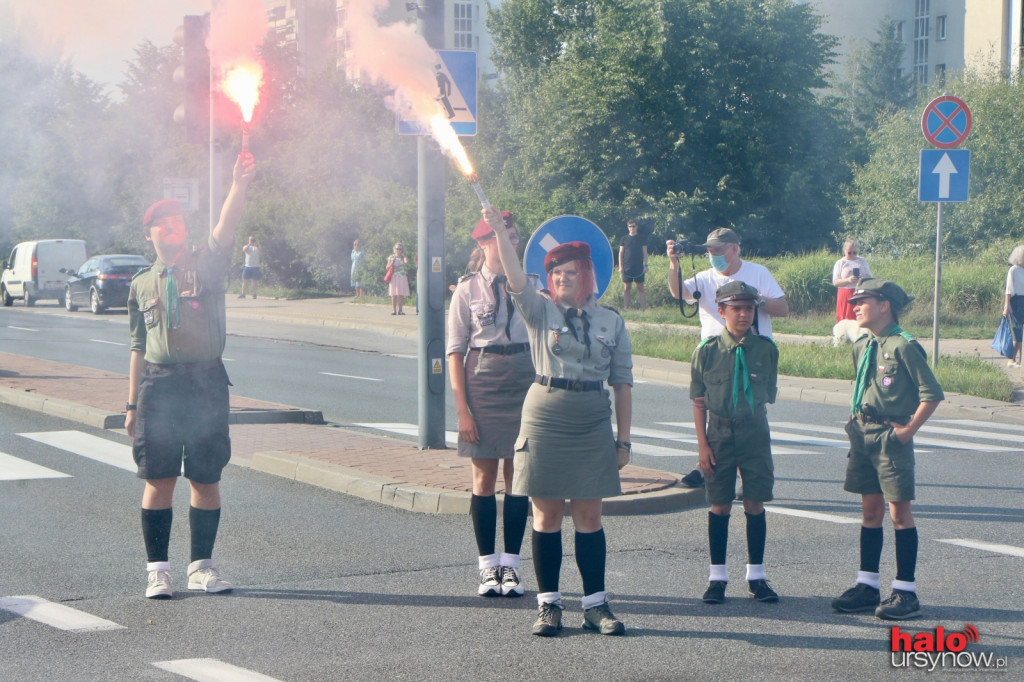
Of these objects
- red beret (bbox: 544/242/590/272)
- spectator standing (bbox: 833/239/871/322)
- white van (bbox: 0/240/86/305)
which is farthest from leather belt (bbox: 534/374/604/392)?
white van (bbox: 0/240/86/305)

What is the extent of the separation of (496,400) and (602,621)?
1.24 metres

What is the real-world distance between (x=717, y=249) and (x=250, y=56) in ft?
9.85

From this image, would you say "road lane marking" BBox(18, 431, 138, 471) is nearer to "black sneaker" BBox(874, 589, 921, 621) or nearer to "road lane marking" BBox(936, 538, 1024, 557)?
"road lane marking" BBox(936, 538, 1024, 557)

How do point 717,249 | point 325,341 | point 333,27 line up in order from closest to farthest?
point 717,249
point 333,27
point 325,341

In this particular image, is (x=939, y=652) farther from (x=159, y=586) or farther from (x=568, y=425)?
(x=159, y=586)

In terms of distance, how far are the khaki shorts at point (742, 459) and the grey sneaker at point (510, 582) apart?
3.39 feet

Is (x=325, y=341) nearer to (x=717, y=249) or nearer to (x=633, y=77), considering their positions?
(x=717, y=249)

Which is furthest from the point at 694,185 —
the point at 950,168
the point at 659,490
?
the point at 659,490

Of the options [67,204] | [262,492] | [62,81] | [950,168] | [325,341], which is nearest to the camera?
[262,492]

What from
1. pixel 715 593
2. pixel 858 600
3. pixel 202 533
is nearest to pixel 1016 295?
pixel 858 600

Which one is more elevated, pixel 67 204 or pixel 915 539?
pixel 67 204

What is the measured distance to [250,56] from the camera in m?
7.24

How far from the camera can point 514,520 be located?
20.1 feet

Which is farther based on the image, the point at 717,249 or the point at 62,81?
the point at 62,81
